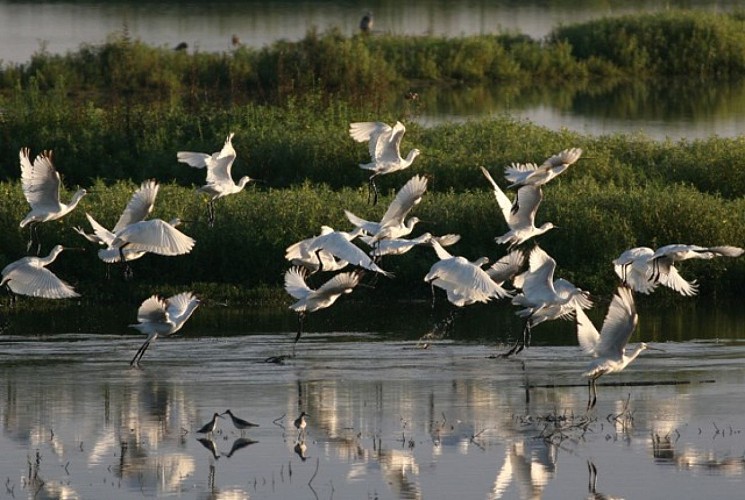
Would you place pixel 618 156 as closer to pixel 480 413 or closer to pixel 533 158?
pixel 533 158

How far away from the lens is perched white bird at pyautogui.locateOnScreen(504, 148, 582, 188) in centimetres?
1480

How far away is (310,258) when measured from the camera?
1567 centimetres

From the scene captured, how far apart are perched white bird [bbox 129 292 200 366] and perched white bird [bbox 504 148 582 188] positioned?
3.29 metres

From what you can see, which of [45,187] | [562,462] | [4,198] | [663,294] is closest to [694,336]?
[663,294]

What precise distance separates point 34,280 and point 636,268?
5352 millimetres

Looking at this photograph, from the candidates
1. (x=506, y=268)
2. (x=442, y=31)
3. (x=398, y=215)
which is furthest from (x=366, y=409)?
(x=442, y=31)

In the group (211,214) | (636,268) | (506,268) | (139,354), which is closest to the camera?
(139,354)

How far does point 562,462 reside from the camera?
1121 centimetres

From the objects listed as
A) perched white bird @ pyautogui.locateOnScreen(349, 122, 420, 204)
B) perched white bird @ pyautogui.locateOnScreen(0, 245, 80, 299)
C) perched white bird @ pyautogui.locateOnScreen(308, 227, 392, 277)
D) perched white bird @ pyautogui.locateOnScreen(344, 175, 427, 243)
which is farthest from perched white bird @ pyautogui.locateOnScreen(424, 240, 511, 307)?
perched white bird @ pyautogui.locateOnScreen(0, 245, 80, 299)

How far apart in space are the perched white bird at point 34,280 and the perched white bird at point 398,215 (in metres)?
2.68

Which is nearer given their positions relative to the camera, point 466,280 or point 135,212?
point 466,280

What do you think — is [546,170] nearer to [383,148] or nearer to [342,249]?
[342,249]

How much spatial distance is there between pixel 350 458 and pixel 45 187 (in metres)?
5.55

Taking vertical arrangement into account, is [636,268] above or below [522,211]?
below
